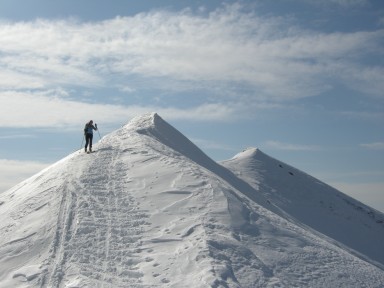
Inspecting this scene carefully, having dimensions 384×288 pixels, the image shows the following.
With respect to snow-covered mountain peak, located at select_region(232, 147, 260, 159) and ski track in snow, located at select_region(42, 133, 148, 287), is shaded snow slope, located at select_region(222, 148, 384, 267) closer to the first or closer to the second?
snow-covered mountain peak, located at select_region(232, 147, 260, 159)

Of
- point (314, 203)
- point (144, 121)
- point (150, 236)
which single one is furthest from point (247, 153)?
point (150, 236)

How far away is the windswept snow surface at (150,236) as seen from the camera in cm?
1287

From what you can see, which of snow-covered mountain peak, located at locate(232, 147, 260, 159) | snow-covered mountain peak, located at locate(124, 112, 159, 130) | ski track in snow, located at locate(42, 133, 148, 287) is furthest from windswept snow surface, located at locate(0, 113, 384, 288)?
snow-covered mountain peak, located at locate(232, 147, 260, 159)

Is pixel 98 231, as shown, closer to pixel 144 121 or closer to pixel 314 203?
pixel 144 121

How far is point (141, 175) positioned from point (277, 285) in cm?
942

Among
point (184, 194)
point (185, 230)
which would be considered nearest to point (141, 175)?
point (184, 194)

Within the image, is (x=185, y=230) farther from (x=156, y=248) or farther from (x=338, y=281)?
(x=338, y=281)

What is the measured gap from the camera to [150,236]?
49.1 feet

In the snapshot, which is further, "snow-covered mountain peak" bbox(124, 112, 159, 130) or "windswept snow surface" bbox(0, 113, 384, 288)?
"snow-covered mountain peak" bbox(124, 112, 159, 130)

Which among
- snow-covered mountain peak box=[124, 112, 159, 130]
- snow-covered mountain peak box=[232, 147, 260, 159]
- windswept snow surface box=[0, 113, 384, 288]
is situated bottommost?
windswept snow surface box=[0, 113, 384, 288]

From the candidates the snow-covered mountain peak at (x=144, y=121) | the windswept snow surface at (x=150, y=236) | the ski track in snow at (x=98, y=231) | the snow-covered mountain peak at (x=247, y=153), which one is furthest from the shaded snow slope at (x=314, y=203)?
the ski track in snow at (x=98, y=231)

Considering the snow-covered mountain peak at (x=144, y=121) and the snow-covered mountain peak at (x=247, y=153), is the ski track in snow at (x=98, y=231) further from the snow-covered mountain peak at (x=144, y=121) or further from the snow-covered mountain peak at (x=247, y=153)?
the snow-covered mountain peak at (x=247, y=153)

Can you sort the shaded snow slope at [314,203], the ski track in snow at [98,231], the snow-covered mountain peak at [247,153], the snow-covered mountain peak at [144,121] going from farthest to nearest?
1. the snow-covered mountain peak at [247,153]
2. the shaded snow slope at [314,203]
3. the snow-covered mountain peak at [144,121]
4. the ski track in snow at [98,231]

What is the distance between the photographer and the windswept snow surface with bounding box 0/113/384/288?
12.9m
